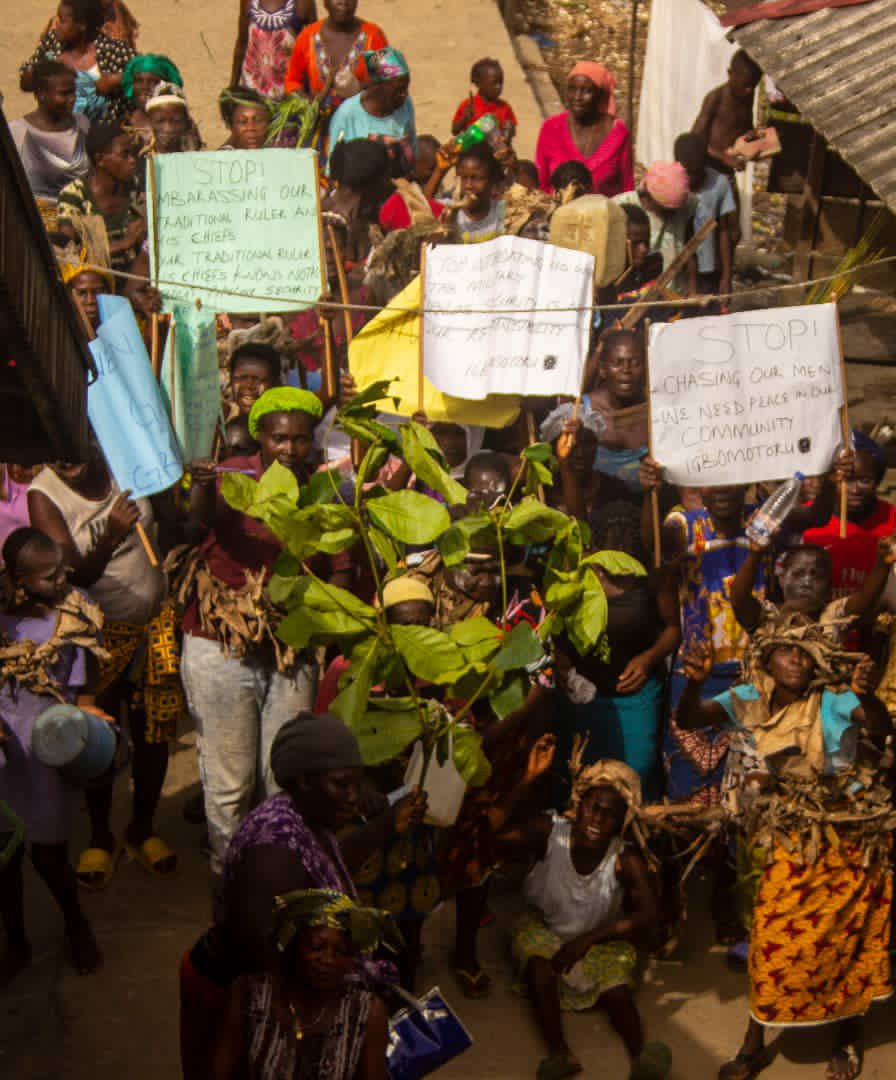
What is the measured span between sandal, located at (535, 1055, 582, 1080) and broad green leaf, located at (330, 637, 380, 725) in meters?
1.71

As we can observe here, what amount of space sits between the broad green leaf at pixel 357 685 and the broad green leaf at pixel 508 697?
0.37 meters

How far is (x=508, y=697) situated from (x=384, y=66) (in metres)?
6.22

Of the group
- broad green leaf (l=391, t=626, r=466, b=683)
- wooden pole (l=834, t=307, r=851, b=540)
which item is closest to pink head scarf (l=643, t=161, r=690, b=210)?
wooden pole (l=834, t=307, r=851, b=540)

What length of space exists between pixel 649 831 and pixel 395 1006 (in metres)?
1.48

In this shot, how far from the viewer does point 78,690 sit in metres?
5.66

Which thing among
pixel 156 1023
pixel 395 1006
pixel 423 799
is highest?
pixel 423 799

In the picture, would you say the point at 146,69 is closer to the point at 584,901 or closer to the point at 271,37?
the point at 271,37

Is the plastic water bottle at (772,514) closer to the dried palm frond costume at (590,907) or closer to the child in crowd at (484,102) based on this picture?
the dried palm frond costume at (590,907)

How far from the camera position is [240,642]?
18.8 feet

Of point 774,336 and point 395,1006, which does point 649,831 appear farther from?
point 774,336

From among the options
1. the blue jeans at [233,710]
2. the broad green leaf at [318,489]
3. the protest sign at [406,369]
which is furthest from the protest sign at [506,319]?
the broad green leaf at [318,489]

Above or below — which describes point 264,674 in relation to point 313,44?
below

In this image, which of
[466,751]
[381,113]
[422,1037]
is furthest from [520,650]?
[381,113]

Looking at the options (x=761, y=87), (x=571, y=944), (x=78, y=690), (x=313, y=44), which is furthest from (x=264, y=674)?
(x=761, y=87)
